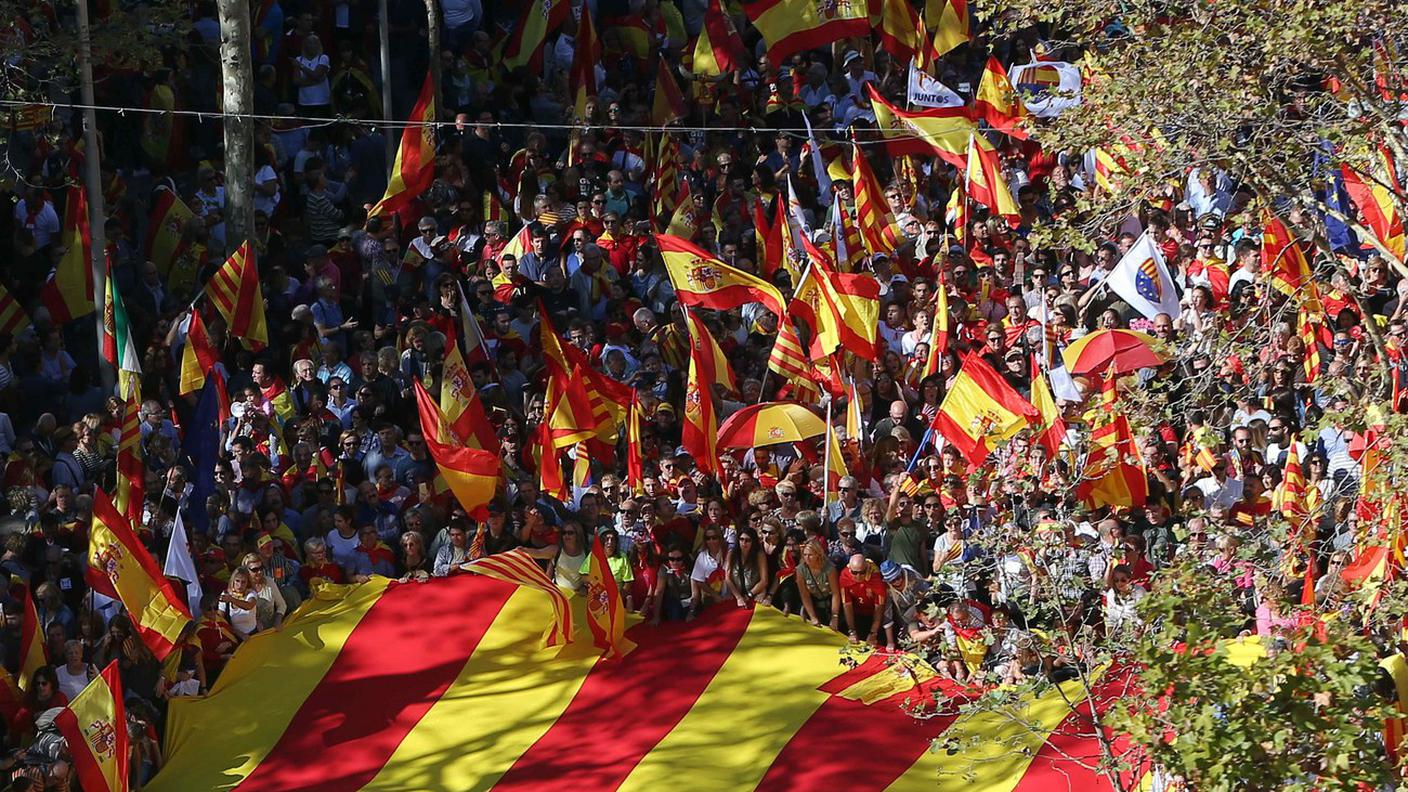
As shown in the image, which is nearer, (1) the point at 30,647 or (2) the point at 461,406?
(1) the point at 30,647

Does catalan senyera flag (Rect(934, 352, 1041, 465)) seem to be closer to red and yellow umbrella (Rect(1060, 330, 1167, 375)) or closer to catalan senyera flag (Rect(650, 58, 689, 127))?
red and yellow umbrella (Rect(1060, 330, 1167, 375))

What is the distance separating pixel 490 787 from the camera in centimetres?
1555

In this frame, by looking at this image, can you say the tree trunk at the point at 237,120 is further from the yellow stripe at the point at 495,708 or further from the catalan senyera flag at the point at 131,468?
the yellow stripe at the point at 495,708

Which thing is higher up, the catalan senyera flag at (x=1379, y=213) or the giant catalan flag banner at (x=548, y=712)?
the catalan senyera flag at (x=1379, y=213)

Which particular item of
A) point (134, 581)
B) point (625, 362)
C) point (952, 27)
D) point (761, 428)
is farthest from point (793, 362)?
point (952, 27)

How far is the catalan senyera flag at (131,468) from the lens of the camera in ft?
55.0

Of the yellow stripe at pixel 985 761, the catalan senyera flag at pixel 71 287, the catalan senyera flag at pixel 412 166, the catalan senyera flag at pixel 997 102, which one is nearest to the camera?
the yellow stripe at pixel 985 761

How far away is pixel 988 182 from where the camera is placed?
70.2ft

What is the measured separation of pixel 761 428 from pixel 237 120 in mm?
6048

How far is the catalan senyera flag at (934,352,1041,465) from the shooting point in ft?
58.0

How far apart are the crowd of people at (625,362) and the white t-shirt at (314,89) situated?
2 cm

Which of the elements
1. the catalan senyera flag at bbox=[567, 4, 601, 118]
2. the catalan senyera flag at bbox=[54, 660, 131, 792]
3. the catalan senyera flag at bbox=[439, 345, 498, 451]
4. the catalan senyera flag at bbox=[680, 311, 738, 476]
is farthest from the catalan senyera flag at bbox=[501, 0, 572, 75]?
the catalan senyera flag at bbox=[54, 660, 131, 792]

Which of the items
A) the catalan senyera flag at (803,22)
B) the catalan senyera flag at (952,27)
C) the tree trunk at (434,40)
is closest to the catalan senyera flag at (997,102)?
the catalan senyera flag at (803,22)

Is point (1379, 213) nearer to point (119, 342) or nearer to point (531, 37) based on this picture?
point (531, 37)
